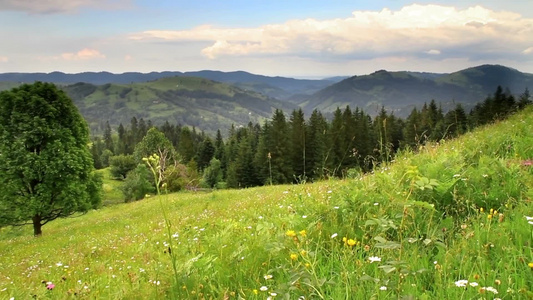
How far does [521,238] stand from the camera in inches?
146

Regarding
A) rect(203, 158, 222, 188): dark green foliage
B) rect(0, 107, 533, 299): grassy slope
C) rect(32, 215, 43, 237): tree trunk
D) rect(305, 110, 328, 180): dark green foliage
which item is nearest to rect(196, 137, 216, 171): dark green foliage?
rect(203, 158, 222, 188): dark green foliage

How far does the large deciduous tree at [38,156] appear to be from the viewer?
2256cm

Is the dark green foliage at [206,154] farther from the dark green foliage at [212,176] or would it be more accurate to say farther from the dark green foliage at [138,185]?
the dark green foliage at [138,185]

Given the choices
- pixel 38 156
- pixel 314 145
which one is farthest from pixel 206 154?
pixel 38 156

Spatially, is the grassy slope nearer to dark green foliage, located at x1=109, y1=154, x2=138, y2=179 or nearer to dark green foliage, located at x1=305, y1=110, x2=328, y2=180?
dark green foliage, located at x1=305, y1=110, x2=328, y2=180

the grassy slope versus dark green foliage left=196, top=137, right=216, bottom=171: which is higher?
the grassy slope

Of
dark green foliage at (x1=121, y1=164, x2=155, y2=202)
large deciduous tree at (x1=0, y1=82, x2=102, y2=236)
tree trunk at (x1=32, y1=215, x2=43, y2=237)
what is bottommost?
dark green foliage at (x1=121, y1=164, x2=155, y2=202)

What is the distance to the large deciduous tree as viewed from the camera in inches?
888

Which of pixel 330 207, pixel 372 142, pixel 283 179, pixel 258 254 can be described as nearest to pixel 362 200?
pixel 330 207

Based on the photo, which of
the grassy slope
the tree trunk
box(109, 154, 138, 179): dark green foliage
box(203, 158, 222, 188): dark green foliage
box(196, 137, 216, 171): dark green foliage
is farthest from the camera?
box(109, 154, 138, 179): dark green foliage

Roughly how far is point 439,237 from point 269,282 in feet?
6.97

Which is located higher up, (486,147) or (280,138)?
(486,147)

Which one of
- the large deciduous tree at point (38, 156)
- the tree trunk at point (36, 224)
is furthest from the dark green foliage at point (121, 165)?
the large deciduous tree at point (38, 156)

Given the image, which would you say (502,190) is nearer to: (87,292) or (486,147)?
(486,147)
